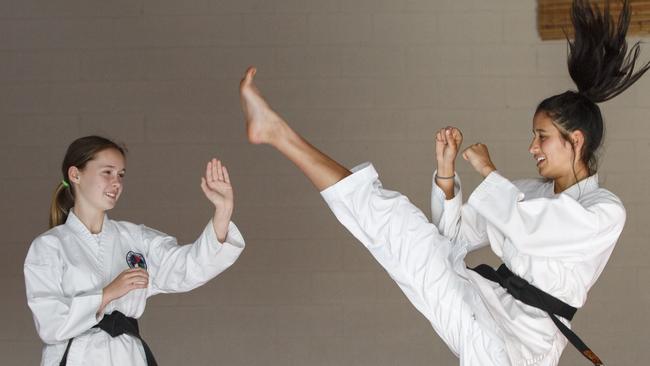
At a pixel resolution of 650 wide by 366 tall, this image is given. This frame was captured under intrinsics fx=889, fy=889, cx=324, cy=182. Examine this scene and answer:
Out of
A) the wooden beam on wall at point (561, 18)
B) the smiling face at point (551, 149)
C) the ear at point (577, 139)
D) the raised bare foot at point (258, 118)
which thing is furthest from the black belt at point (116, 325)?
the wooden beam on wall at point (561, 18)

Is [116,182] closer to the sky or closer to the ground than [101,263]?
closer to the sky

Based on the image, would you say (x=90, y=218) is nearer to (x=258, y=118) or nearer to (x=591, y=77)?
(x=258, y=118)

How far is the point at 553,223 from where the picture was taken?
276cm

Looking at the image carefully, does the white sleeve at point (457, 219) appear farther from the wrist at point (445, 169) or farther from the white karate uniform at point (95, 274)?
the white karate uniform at point (95, 274)

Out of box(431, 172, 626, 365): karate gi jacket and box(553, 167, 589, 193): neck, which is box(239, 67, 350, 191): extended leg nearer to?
box(431, 172, 626, 365): karate gi jacket

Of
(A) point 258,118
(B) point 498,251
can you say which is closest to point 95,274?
(A) point 258,118

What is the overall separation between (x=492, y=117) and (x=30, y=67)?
2.54 m

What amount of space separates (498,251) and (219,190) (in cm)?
97

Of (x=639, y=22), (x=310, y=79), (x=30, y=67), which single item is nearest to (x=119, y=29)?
(x=30, y=67)

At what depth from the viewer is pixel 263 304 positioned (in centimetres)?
477

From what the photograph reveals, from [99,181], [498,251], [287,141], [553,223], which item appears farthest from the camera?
[99,181]

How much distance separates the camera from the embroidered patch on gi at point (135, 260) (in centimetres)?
316

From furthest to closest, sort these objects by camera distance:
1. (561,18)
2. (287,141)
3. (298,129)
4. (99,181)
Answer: (298,129) → (561,18) → (99,181) → (287,141)

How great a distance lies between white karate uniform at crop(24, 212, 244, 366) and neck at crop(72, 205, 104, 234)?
0.02 metres
